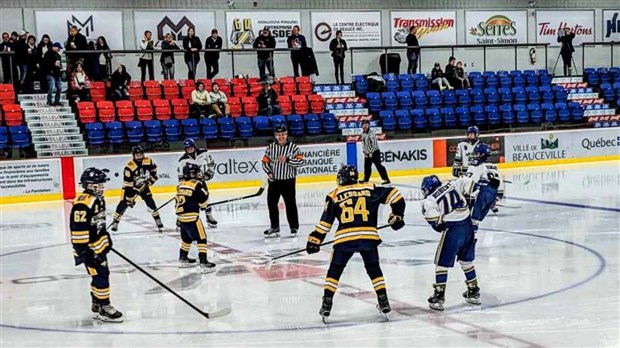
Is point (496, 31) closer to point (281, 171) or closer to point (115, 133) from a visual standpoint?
point (115, 133)

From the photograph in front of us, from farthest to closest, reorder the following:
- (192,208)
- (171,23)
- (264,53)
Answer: (171,23) < (264,53) < (192,208)

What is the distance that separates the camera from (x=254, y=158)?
62.8 feet

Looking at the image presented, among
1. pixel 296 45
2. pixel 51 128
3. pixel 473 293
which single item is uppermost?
pixel 296 45

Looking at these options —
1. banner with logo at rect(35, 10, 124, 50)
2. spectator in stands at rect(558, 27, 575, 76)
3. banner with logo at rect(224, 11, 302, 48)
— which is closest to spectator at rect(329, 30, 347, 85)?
banner with logo at rect(224, 11, 302, 48)

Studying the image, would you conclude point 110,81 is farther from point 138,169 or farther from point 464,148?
point 464,148

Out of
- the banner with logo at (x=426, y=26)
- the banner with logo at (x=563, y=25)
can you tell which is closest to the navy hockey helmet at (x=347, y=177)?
the banner with logo at (x=426, y=26)

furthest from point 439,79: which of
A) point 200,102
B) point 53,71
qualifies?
point 53,71

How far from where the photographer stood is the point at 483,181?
9461 mm

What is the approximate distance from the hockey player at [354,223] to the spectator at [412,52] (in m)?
18.4

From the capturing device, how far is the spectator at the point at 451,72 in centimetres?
2414

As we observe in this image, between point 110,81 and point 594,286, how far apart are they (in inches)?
618

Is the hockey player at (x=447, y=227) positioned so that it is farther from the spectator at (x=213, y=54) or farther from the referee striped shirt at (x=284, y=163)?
the spectator at (x=213, y=54)

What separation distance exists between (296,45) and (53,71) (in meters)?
6.57

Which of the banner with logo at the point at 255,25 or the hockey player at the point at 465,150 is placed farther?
the banner with logo at the point at 255,25
